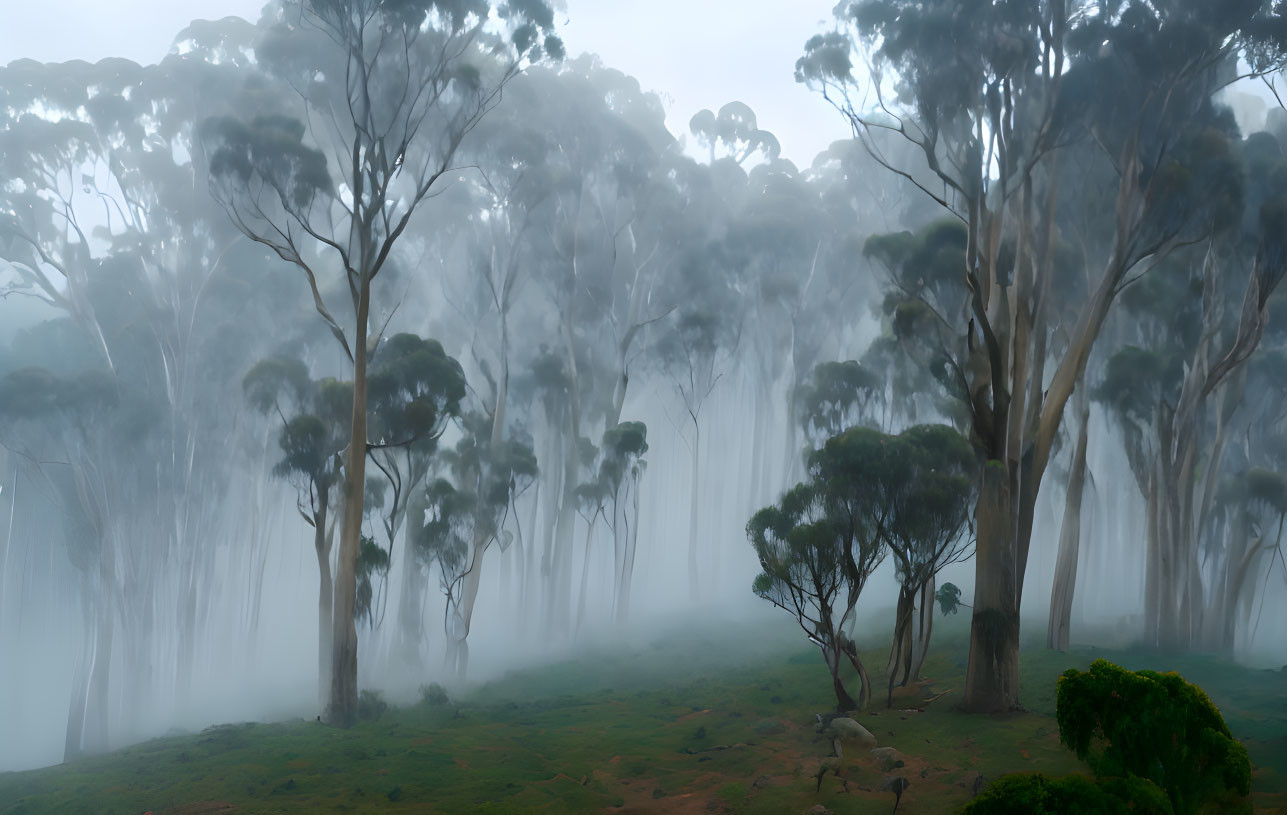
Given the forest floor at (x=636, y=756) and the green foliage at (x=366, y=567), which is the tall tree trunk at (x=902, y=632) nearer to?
the forest floor at (x=636, y=756)

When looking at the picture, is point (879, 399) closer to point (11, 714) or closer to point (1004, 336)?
point (1004, 336)

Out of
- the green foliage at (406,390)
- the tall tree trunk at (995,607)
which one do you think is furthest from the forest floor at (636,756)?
the green foliage at (406,390)

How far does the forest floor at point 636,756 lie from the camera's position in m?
12.2

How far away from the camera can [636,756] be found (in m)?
15.4

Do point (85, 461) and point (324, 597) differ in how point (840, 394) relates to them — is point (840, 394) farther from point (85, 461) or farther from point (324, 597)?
point (85, 461)

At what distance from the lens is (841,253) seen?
41.4m

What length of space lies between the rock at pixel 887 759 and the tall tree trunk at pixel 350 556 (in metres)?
11.2

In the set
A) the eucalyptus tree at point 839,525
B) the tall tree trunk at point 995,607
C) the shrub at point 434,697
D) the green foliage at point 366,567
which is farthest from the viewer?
the shrub at point 434,697

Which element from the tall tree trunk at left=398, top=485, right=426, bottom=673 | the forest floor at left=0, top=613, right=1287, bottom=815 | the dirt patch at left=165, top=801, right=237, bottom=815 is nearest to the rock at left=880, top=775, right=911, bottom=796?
the forest floor at left=0, top=613, right=1287, bottom=815

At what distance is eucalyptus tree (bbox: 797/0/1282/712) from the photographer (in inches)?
596

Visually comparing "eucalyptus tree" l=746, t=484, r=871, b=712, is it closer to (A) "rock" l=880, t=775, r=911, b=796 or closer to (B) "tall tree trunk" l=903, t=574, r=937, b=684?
(B) "tall tree trunk" l=903, t=574, r=937, b=684

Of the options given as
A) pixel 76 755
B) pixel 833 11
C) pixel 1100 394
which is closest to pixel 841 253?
pixel 1100 394

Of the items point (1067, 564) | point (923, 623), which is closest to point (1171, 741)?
point (923, 623)

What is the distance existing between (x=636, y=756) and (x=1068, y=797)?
1076 centimetres
